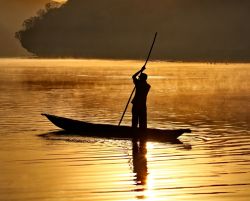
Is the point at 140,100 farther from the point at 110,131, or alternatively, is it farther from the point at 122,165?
the point at 122,165

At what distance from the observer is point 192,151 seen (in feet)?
63.4

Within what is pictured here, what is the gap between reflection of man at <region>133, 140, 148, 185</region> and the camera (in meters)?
15.1

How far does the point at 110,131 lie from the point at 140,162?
4987 millimetres

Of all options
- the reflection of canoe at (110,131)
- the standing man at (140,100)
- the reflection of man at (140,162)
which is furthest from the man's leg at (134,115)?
the reflection of man at (140,162)

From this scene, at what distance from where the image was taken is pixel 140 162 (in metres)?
17.5

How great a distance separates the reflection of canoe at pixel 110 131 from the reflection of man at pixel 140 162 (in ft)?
1.82

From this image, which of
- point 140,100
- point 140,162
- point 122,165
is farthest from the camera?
point 140,100

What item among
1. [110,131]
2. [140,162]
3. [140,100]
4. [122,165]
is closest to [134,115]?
[140,100]

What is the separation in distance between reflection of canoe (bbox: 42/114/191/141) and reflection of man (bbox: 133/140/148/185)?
555mm

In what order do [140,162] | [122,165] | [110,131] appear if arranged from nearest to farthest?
[122,165] < [140,162] < [110,131]

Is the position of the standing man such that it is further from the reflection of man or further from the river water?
→ the river water

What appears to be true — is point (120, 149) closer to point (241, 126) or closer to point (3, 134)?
point (3, 134)

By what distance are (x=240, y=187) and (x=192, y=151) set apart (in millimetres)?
5049

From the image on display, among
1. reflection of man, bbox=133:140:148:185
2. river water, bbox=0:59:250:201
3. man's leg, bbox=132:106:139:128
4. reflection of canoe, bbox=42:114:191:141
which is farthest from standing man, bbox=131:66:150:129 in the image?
river water, bbox=0:59:250:201
